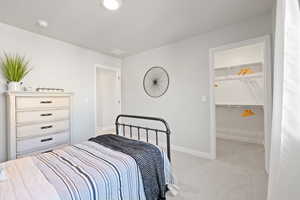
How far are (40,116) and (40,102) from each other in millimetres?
237

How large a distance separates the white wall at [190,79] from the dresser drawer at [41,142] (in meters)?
1.98

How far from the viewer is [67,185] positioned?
904 millimetres

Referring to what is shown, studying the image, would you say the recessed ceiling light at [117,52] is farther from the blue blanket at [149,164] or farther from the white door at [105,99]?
the blue blanket at [149,164]

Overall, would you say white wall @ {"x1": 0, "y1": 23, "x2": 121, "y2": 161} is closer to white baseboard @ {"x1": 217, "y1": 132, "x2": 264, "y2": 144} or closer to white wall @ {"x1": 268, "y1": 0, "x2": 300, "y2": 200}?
white wall @ {"x1": 268, "y1": 0, "x2": 300, "y2": 200}

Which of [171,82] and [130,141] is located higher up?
[171,82]

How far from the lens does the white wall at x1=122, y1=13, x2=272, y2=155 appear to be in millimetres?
2461

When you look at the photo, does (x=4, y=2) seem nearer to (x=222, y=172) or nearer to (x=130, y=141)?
(x=130, y=141)

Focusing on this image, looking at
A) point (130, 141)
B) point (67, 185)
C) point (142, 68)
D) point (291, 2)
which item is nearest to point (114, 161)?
point (67, 185)

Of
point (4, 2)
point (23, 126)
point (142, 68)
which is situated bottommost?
point (23, 126)

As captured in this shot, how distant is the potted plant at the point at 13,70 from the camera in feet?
7.41

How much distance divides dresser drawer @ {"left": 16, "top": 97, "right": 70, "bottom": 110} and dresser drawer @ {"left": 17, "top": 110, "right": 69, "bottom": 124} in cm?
10

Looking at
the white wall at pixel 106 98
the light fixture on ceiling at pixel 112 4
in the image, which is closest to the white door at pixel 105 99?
the white wall at pixel 106 98

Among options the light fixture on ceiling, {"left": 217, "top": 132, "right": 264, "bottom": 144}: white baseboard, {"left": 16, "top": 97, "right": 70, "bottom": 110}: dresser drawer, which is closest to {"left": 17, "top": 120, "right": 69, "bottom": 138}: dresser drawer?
{"left": 16, "top": 97, "right": 70, "bottom": 110}: dresser drawer

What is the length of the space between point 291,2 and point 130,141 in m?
1.74
